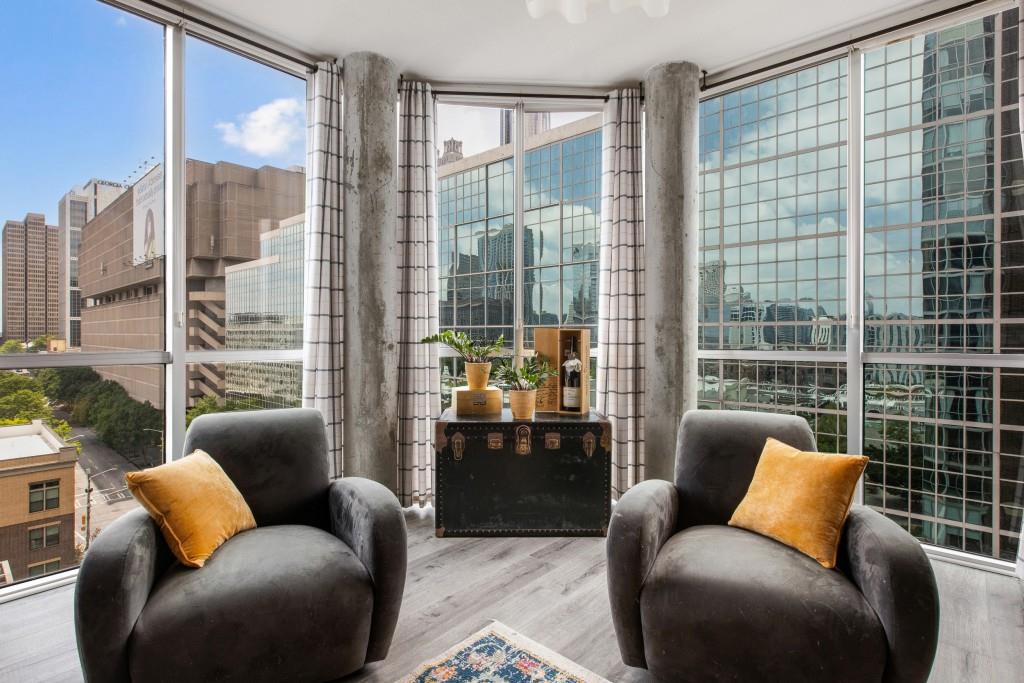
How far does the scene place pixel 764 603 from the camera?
1411 millimetres

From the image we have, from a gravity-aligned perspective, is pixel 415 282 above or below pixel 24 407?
above

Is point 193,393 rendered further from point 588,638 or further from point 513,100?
point 513,100

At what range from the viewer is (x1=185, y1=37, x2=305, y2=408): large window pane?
2.75 metres

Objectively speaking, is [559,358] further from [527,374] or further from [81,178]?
[81,178]

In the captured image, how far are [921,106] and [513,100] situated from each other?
92.1 inches

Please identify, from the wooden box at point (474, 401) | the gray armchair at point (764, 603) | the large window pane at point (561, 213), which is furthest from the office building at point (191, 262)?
the gray armchair at point (764, 603)

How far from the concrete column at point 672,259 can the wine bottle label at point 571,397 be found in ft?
1.74

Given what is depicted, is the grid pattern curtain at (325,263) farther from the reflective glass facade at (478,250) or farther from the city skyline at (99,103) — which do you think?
the reflective glass facade at (478,250)

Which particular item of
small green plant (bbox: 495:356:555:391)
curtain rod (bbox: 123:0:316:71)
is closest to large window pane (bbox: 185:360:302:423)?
small green plant (bbox: 495:356:555:391)

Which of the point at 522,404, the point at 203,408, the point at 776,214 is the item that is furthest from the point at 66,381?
the point at 776,214

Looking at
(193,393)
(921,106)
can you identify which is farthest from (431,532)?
A: (921,106)

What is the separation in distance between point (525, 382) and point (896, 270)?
2.14 meters

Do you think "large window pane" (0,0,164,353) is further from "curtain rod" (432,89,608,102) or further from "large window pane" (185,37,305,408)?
"curtain rod" (432,89,608,102)

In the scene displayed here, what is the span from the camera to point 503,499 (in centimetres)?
279
